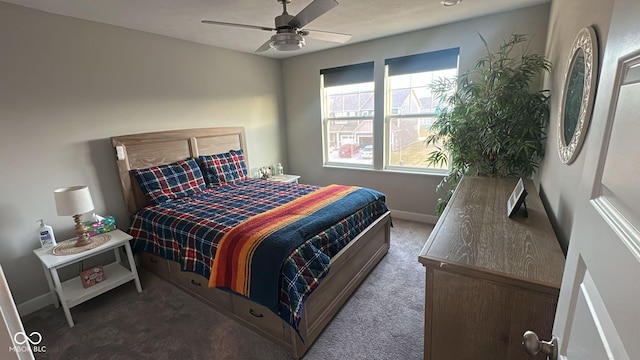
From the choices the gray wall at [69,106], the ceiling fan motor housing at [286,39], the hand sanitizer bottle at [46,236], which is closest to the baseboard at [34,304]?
the gray wall at [69,106]

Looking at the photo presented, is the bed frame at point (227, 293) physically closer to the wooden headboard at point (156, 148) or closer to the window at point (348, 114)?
the wooden headboard at point (156, 148)

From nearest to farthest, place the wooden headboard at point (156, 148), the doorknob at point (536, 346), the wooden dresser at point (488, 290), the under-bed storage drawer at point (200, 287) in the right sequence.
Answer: the doorknob at point (536, 346), the wooden dresser at point (488, 290), the under-bed storage drawer at point (200, 287), the wooden headboard at point (156, 148)

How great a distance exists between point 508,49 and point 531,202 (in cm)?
198

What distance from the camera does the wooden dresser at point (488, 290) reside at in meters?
1.06

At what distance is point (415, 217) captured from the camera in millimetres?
3881

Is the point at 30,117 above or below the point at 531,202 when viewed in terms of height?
above

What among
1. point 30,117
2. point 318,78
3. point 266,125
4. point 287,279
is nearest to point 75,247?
point 30,117

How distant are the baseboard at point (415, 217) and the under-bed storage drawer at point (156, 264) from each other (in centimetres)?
294

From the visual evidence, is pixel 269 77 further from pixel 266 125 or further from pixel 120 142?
pixel 120 142

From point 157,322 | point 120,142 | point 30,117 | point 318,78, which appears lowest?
point 157,322

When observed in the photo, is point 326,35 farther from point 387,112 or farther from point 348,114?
point 348,114

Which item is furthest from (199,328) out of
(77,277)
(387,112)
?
(387,112)

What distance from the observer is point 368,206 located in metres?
2.69

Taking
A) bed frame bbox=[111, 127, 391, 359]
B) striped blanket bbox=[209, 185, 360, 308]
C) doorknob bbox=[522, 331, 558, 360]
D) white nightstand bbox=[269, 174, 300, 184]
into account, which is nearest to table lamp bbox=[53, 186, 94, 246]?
bed frame bbox=[111, 127, 391, 359]
